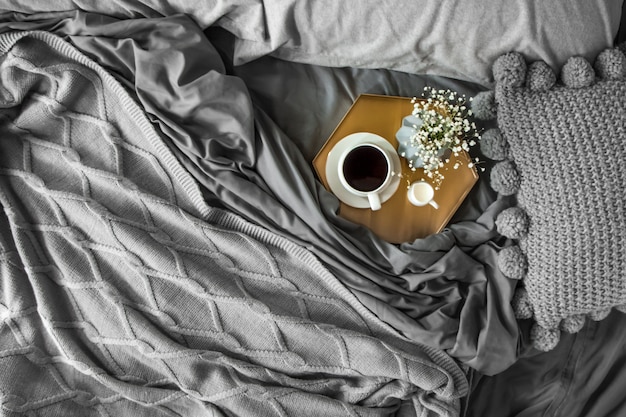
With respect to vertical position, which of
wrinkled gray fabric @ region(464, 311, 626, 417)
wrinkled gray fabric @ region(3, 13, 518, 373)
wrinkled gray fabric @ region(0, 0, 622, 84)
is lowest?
wrinkled gray fabric @ region(464, 311, 626, 417)

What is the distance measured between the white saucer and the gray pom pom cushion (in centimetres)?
19

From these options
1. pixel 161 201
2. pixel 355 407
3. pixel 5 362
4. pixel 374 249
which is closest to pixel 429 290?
pixel 374 249

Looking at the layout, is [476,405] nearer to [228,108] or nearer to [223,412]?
[223,412]

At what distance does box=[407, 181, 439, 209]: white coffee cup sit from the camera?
1.14 m

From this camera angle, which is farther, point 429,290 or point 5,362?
point 429,290

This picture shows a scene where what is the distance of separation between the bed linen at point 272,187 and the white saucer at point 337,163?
38 millimetres

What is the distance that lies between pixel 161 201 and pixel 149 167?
0.29 feet

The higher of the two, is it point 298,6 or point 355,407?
point 298,6

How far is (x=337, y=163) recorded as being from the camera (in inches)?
45.9

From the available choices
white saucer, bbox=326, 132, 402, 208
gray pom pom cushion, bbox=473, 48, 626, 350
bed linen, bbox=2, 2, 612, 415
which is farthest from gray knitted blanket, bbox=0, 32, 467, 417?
gray pom pom cushion, bbox=473, 48, 626, 350

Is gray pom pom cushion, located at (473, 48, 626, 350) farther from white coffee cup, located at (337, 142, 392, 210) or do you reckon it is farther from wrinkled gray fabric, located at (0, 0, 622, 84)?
white coffee cup, located at (337, 142, 392, 210)

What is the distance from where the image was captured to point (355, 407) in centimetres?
114

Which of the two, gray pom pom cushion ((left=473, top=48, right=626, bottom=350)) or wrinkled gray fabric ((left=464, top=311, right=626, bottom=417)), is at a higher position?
gray pom pom cushion ((left=473, top=48, right=626, bottom=350))

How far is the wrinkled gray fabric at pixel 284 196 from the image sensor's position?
3.71 feet
